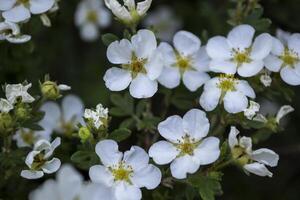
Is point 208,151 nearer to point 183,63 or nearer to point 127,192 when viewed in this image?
point 127,192

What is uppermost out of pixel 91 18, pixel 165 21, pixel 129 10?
pixel 129 10

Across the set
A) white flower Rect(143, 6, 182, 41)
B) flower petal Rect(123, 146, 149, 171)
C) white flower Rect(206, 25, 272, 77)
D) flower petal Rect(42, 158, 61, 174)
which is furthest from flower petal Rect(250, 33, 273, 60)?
white flower Rect(143, 6, 182, 41)

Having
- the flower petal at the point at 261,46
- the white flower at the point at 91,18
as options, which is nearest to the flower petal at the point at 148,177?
the flower petal at the point at 261,46

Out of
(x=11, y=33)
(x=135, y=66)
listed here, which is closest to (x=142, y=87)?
(x=135, y=66)

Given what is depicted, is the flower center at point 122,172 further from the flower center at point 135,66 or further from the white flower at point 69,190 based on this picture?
the flower center at point 135,66

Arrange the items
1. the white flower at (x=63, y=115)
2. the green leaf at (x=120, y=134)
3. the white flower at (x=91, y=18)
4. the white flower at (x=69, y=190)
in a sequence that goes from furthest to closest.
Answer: the white flower at (x=91, y=18), the white flower at (x=63, y=115), the green leaf at (x=120, y=134), the white flower at (x=69, y=190)

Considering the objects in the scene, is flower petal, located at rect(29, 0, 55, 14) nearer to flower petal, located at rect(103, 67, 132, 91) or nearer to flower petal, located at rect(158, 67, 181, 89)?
flower petal, located at rect(103, 67, 132, 91)
